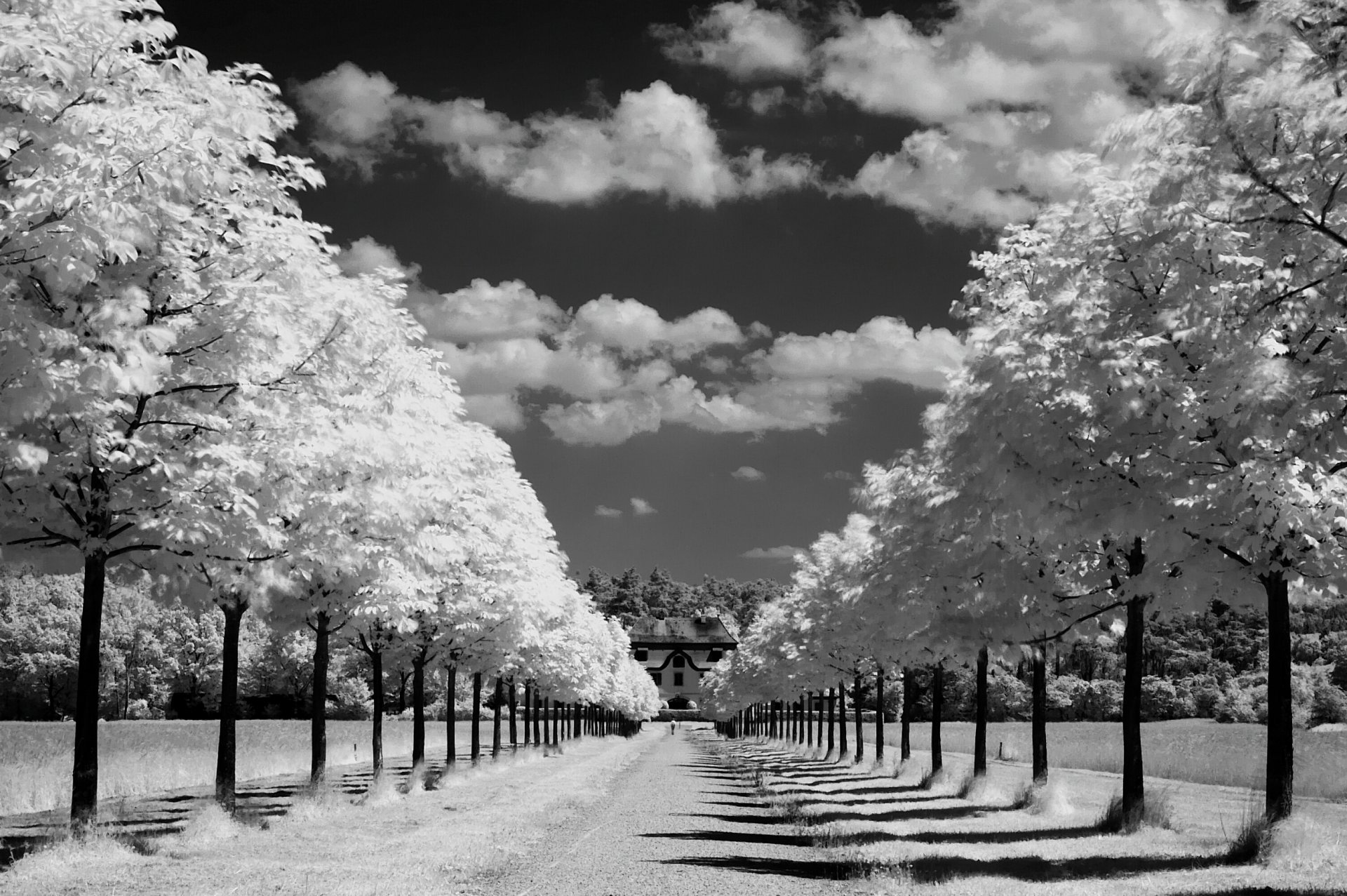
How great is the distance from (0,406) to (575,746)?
214 feet

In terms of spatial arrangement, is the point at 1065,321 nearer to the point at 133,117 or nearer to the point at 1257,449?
the point at 1257,449

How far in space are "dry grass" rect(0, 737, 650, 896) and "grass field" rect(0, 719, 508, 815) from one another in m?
8.22

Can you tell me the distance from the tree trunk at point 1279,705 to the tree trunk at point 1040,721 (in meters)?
9.19

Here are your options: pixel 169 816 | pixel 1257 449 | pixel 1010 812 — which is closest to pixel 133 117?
pixel 1257 449

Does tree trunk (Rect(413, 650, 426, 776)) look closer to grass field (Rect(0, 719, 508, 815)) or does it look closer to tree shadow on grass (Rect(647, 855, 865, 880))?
grass field (Rect(0, 719, 508, 815))

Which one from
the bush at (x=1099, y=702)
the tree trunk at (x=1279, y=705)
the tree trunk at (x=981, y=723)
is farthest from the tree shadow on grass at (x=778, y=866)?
the bush at (x=1099, y=702)

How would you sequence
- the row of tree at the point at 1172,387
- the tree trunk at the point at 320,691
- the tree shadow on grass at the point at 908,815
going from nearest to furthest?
1. the row of tree at the point at 1172,387
2. the tree shadow on grass at the point at 908,815
3. the tree trunk at the point at 320,691

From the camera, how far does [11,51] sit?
28.9 feet

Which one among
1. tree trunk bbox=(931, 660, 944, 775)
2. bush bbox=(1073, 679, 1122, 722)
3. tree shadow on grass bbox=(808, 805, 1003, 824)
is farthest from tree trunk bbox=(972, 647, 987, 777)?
bush bbox=(1073, 679, 1122, 722)

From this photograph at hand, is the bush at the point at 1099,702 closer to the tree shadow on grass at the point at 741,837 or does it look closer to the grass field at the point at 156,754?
the grass field at the point at 156,754

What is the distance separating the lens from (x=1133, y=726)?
18047 mm

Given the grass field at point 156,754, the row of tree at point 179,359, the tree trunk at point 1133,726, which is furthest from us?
the grass field at point 156,754

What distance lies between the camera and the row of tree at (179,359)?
9734mm

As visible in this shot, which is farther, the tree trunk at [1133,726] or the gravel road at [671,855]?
the tree trunk at [1133,726]
